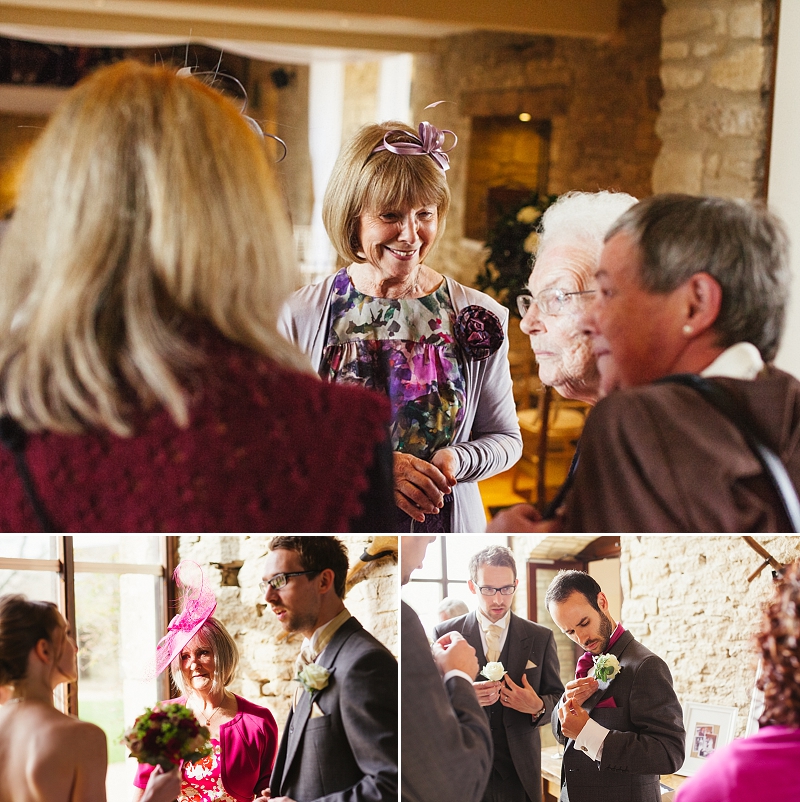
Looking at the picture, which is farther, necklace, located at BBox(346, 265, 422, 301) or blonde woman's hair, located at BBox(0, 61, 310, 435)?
necklace, located at BBox(346, 265, 422, 301)

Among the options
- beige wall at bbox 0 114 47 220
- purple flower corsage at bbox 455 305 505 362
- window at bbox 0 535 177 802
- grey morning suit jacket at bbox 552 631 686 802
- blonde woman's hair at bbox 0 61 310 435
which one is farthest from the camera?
grey morning suit jacket at bbox 552 631 686 802

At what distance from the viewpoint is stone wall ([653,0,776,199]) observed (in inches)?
85.8

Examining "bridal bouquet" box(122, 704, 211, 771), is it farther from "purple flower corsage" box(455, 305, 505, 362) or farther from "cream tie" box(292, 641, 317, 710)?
"purple flower corsage" box(455, 305, 505, 362)

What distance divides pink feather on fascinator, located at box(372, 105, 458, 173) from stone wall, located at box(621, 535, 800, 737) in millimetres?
1150

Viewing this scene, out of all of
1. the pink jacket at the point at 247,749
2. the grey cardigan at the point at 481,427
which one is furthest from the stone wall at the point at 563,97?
the pink jacket at the point at 247,749

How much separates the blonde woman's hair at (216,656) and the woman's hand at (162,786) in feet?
0.63

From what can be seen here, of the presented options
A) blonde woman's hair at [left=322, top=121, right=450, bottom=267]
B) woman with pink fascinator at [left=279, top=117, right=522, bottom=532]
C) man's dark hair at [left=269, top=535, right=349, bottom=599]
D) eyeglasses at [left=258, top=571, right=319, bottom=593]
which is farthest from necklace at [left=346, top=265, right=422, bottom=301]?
eyeglasses at [left=258, top=571, right=319, bottom=593]

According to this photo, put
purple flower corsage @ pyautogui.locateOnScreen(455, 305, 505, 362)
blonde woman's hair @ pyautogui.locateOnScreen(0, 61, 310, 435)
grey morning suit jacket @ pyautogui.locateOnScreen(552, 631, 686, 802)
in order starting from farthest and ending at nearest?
grey morning suit jacket @ pyautogui.locateOnScreen(552, 631, 686, 802) < purple flower corsage @ pyautogui.locateOnScreen(455, 305, 505, 362) < blonde woman's hair @ pyautogui.locateOnScreen(0, 61, 310, 435)

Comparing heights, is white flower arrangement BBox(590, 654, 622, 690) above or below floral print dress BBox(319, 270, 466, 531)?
below

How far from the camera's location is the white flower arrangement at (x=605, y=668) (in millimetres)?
2250

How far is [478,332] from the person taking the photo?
7.07 feet

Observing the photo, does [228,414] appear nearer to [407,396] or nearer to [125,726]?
[407,396]

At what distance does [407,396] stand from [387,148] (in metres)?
0.62

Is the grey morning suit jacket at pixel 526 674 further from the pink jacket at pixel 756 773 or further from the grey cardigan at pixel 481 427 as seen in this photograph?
the pink jacket at pixel 756 773
